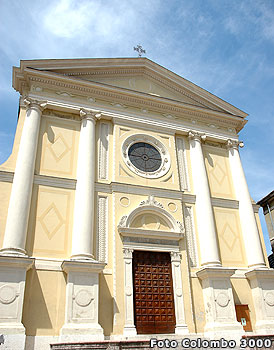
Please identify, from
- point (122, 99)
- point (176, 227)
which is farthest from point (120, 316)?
point (122, 99)

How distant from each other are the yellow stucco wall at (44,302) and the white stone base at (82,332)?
0.42m

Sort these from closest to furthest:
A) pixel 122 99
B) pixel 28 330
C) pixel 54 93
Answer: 1. pixel 28 330
2. pixel 54 93
3. pixel 122 99

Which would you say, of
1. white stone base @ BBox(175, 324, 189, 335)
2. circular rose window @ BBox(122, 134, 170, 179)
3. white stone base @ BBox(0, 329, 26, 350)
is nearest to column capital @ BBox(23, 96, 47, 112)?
circular rose window @ BBox(122, 134, 170, 179)

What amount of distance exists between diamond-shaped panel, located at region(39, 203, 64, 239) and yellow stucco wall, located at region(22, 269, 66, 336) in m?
1.46

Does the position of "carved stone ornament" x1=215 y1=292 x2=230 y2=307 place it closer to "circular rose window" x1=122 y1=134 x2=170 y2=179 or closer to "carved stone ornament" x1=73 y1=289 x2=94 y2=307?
"carved stone ornament" x1=73 y1=289 x2=94 y2=307

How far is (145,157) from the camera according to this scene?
1520 cm

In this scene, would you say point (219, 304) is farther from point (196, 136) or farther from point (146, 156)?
point (196, 136)

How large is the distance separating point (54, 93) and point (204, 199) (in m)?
7.99

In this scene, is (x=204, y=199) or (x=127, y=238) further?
(x=204, y=199)

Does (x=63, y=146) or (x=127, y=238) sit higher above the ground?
(x=63, y=146)

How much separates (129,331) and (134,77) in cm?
1156

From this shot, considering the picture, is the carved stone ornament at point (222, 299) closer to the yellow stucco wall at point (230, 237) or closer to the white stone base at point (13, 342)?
the yellow stucco wall at point (230, 237)

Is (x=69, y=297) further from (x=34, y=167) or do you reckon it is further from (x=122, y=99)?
(x=122, y=99)

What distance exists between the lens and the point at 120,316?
37.0ft
